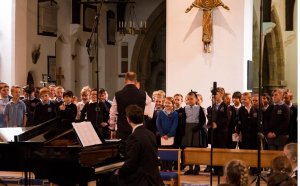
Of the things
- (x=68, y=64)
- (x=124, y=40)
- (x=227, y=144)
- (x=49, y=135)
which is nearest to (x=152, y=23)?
(x=124, y=40)

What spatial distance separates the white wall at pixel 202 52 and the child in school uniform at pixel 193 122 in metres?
2.28

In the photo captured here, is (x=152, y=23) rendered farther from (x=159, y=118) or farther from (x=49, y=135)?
(x=49, y=135)

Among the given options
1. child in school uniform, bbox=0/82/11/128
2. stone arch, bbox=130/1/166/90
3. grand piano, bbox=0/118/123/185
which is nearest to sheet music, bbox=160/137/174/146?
child in school uniform, bbox=0/82/11/128

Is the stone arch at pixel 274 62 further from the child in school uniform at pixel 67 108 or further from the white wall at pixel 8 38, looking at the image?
the child in school uniform at pixel 67 108

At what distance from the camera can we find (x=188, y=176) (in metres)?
12.6

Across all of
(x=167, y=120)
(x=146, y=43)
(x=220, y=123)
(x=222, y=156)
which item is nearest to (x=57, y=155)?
(x=222, y=156)

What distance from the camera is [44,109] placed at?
13.4 meters

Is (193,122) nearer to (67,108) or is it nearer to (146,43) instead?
(67,108)

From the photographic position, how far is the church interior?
14977mm

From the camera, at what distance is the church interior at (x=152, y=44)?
1498 centimetres

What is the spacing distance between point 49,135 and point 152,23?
1673 cm

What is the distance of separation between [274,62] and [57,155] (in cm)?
1569

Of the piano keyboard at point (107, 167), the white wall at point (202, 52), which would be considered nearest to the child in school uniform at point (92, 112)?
the white wall at point (202, 52)

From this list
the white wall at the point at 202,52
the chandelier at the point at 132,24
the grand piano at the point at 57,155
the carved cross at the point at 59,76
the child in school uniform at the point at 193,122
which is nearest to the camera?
the grand piano at the point at 57,155
